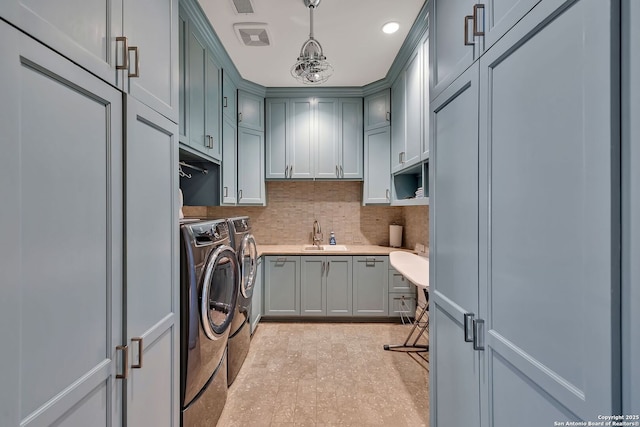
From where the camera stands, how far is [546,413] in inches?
27.1

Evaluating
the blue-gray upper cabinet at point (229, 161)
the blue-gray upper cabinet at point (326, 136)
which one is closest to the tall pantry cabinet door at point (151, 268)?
the blue-gray upper cabinet at point (229, 161)

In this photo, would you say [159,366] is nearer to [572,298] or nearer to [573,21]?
[572,298]

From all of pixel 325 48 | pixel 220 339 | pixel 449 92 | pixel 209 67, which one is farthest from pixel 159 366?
pixel 325 48

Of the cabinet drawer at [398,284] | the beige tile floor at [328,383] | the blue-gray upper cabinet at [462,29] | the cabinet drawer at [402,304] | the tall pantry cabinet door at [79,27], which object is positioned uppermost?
the blue-gray upper cabinet at [462,29]

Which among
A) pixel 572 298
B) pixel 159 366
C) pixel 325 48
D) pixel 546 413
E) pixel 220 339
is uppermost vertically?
pixel 325 48

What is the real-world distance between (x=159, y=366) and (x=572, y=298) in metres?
1.33

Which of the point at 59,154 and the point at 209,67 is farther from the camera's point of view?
the point at 209,67

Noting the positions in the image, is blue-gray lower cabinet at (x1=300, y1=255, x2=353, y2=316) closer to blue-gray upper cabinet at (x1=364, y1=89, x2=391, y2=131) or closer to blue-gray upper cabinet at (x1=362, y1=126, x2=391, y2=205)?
blue-gray upper cabinet at (x1=362, y1=126, x2=391, y2=205)

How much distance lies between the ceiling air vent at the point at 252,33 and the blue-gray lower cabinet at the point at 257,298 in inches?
80.6

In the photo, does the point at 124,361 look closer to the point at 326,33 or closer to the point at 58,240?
the point at 58,240

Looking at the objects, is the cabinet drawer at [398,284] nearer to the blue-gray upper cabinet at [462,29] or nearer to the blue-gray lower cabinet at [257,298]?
the blue-gray lower cabinet at [257,298]

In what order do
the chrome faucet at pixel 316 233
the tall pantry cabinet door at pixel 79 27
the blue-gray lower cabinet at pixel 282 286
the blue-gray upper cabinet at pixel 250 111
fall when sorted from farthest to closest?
the chrome faucet at pixel 316 233
the blue-gray lower cabinet at pixel 282 286
the blue-gray upper cabinet at pixel 250 111
the tall pantry cabinet door at pixel 79 27

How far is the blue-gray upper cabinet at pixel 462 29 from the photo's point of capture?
82 centimetres

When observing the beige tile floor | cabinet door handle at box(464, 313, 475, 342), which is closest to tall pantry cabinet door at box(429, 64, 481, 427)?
cabinet door handle at box(464, 313, 475, 342)
